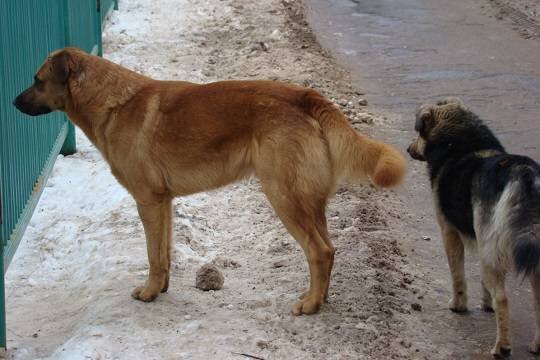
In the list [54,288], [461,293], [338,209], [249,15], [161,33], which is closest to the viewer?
[461,293]

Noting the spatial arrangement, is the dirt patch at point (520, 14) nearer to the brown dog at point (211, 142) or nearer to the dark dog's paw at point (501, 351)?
the brown dog at point (211, 142)

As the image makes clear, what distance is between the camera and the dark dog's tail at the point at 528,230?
4809mm

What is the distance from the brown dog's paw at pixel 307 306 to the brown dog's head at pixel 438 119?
136 cm

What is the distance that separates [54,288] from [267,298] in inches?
68.7

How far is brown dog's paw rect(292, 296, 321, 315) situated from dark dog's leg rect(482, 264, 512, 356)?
108 cm

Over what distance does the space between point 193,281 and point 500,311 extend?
7.36 feet

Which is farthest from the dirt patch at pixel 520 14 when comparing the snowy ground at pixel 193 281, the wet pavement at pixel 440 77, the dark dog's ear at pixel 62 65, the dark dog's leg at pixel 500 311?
the dark dog's ear at pixel 62 65

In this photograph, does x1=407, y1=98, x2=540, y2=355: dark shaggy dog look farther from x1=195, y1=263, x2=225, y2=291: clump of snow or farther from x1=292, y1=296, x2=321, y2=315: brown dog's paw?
x1=195, y1=263, x2=225, y2=291: clump of snow

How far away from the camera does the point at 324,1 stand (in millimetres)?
17109

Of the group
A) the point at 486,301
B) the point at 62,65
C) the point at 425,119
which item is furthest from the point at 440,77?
the point at 62,65

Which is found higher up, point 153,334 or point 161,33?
point 153,334

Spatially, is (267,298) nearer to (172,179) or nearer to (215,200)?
(172,179)

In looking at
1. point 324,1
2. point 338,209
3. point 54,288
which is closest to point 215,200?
point 338,209

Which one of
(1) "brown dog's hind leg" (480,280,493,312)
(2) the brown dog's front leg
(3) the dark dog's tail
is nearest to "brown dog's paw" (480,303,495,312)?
(1) "brown dog's hind leg" (480,280,493,312)
